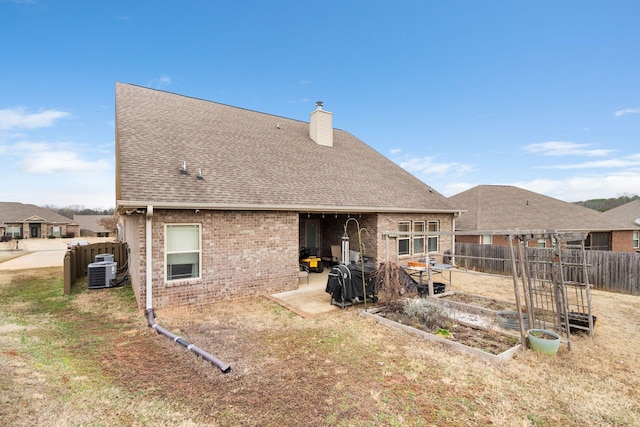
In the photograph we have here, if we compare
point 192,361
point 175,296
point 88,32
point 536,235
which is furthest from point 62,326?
point 88,32

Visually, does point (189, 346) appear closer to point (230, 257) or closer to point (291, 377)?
point (291, 377)

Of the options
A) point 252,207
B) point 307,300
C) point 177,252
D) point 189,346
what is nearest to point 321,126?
point 252,207

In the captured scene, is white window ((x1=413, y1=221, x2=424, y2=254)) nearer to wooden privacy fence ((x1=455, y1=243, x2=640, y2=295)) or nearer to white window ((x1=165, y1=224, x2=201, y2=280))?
wooden privacy fence ((x1=455, y1=243, x2=640, y2=295))

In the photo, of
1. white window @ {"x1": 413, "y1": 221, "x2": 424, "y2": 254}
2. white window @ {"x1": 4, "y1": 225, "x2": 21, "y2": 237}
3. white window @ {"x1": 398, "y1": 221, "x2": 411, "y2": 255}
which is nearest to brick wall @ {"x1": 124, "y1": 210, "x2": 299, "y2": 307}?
white window @ {"x1": 398, "y1": 221, "x2": 411, "y2": 255}

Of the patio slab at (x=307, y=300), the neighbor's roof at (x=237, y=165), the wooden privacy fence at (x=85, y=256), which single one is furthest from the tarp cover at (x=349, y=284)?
the wooden privacy fence at (x=85, y=256)

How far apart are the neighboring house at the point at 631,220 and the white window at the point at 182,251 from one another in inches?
1071

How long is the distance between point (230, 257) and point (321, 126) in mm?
9136

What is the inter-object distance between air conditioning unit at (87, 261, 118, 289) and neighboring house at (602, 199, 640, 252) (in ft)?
98.3

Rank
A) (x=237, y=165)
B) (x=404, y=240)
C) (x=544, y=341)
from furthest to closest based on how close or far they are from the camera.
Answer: (x=404, y=240)
(x=237, y=165)
(x=544, y=341)

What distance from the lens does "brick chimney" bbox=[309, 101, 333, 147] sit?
1515 cm

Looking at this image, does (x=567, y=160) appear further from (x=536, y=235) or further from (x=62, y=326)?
(x=62, y=326)

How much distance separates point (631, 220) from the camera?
24016 mm

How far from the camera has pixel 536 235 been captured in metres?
5.72

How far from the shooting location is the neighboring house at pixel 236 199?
7.77 metres
